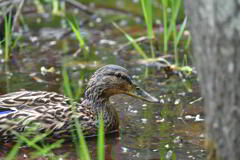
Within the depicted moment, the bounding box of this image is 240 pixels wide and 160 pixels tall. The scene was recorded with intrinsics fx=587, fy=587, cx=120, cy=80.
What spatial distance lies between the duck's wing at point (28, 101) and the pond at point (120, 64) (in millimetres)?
399

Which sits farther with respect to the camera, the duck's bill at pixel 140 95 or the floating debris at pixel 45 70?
the floating debris at pixel 45 70

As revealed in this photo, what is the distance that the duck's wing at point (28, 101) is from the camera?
20.2 ft

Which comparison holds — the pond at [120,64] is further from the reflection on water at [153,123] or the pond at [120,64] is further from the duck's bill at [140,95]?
the duck's bill at [140,95]

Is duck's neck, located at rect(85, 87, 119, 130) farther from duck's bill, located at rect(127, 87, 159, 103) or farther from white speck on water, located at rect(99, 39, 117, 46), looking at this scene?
white speck on water, located at rect(99, 39, 117, 46)

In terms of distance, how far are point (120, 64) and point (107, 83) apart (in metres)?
2.29

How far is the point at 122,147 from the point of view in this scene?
6004mm

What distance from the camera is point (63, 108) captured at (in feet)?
20.5

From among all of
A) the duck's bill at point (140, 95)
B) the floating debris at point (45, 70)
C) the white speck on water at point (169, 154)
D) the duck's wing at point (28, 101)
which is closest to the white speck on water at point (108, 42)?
the floating debris at point (45, 70)

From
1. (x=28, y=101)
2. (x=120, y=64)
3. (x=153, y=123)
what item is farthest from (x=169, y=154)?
(x=120, y=64)

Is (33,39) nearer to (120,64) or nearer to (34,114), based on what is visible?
(120,64)

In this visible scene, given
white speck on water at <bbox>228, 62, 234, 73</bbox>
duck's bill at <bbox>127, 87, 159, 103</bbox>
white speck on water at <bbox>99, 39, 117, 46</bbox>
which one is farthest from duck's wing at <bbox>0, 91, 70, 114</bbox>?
white speck on water at <bbox>99, 39, 117, 46</bbox>

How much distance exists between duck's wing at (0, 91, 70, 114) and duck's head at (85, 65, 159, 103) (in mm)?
353

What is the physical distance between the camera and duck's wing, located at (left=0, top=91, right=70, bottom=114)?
20.2 ft

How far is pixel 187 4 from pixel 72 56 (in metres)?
5.58
